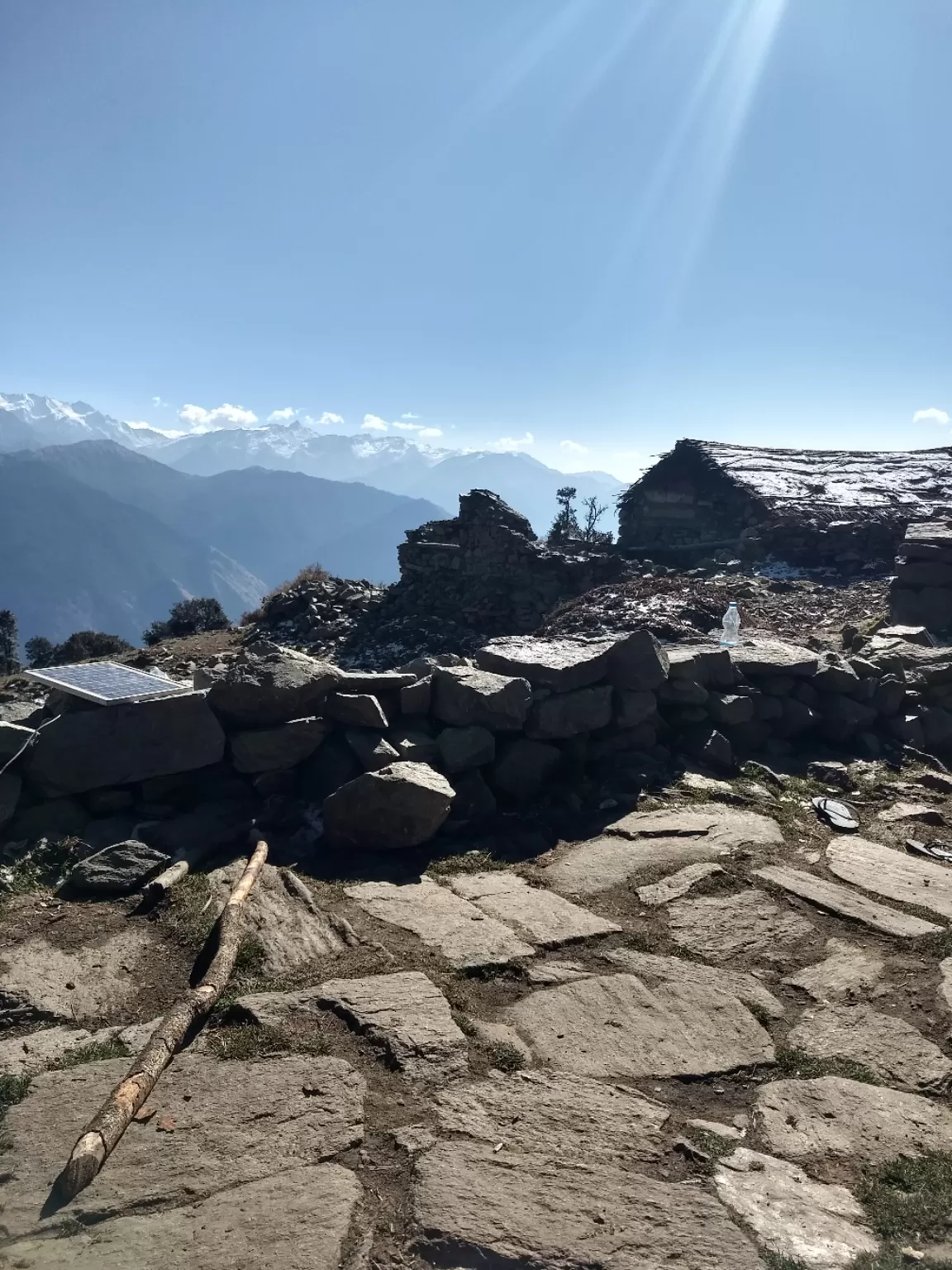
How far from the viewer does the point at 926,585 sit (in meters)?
10.5

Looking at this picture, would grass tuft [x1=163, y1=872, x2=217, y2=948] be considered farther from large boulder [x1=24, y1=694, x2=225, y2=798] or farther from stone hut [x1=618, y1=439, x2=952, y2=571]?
stone hut [x1=618, y1=439, x2=952, y2=571]

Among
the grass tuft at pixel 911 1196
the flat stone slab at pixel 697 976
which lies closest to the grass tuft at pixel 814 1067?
the flat stone slab at pixel 697 976

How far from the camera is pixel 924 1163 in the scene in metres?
2.25

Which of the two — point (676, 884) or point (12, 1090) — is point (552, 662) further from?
point (12, 1090)

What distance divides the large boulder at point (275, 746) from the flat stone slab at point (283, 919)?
33.5 inches

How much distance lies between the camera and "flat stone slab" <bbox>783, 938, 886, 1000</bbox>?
323 centimetres

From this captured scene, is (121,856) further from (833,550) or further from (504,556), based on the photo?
(833,550)

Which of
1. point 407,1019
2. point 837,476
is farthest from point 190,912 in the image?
point 837,476

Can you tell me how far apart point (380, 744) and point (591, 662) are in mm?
1832

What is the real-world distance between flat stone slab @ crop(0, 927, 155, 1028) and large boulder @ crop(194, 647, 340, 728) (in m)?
1.64

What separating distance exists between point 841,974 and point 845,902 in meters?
0.71

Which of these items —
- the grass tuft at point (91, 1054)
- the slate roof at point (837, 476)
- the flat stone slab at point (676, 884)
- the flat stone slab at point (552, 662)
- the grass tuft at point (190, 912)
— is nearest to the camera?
the grass tuft at point (91, 1054)

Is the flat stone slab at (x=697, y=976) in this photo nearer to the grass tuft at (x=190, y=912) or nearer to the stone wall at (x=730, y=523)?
the grass tuft at (x=190, y=912)

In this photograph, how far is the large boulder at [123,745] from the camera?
441 centimetres
